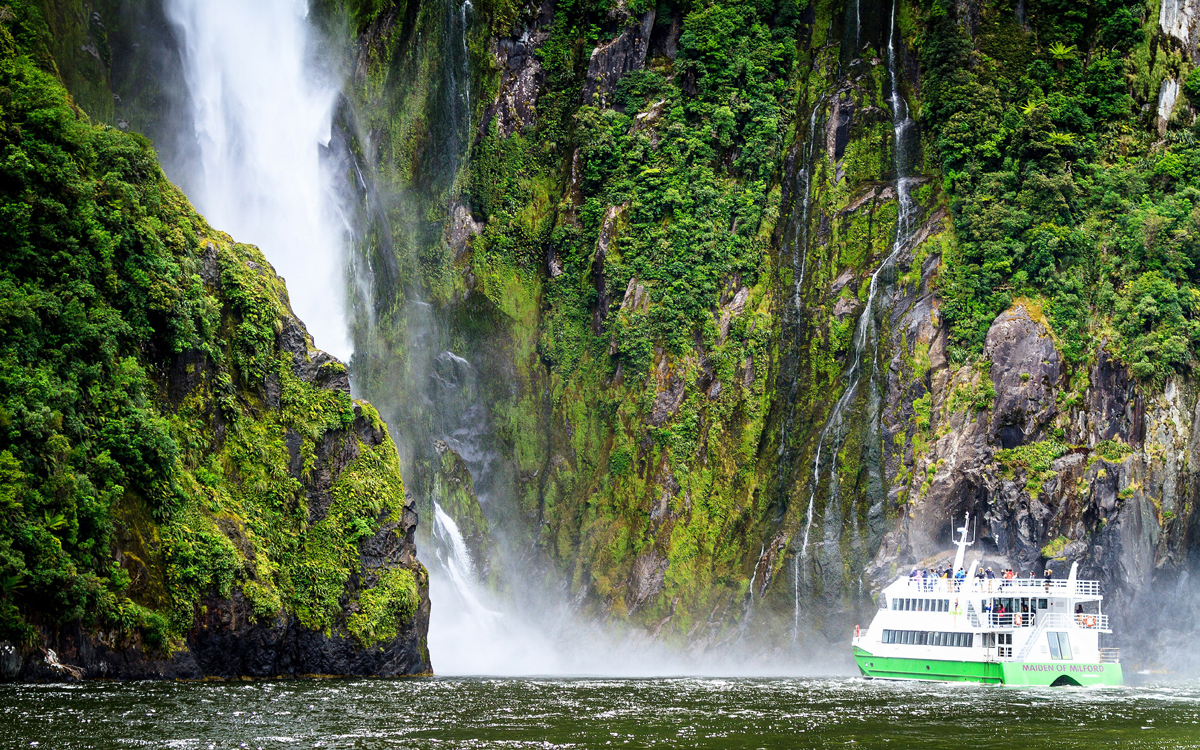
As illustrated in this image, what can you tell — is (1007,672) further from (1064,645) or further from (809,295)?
(809,295)

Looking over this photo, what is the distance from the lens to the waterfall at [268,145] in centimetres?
5453

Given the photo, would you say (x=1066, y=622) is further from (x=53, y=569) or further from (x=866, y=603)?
(x=53, y=569)

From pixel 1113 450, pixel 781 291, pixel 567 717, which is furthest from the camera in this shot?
pixel 781 291

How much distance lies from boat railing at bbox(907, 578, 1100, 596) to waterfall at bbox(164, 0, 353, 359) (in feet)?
103

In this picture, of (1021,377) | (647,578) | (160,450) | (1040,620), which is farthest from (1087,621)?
(160,450)

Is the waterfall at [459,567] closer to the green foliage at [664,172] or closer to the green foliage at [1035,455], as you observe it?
the green foliage at [664,172]

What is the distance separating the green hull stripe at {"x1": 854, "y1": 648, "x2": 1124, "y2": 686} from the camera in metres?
41.0

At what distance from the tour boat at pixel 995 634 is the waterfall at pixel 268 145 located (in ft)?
103

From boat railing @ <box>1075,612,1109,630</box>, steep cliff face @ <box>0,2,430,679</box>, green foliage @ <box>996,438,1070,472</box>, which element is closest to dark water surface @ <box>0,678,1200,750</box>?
steep cliff face @ <box>0,2,430,679</box>

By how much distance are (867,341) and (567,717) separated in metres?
36.0

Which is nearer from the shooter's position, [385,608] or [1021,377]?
[385,608]

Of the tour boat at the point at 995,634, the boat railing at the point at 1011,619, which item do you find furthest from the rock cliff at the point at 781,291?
the boat railing at the point at 1011,619

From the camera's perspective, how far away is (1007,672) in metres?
40.9

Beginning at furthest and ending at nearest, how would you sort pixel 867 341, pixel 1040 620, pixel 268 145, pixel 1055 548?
pixel 867 341
pixel 268 145
pixel 1055 548
pixel 1040 620
